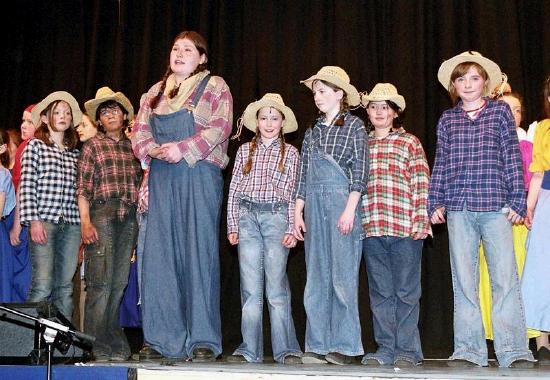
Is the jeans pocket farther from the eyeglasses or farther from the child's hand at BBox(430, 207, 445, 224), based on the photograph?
the child's hand at BBox(430, 207, 445, 224)

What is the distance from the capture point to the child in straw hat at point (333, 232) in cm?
414

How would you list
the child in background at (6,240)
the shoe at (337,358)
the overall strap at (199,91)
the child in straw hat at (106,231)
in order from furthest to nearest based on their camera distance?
A: 1. the child in background at (6,240)
2. the child in straw hat at (106,231)
3. the overall strap at (199,91)
4. the shoe at (337,358)

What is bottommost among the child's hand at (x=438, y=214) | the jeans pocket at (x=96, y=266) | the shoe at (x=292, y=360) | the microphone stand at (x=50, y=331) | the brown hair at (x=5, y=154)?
the shoe at (x=292, y=360)

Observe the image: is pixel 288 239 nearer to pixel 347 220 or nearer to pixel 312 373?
pixel 347 220

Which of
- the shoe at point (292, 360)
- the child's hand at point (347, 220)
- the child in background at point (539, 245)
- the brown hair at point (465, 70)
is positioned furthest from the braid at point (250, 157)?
the child in background at point (539, 245)

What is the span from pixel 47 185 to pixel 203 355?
5.08 ft

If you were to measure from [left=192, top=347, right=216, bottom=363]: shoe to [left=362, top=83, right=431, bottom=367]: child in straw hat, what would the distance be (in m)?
0.83

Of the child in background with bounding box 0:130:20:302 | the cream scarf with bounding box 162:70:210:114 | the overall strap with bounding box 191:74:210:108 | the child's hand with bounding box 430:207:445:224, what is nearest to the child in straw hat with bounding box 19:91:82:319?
the child in background with bounding box 0:130:20:302

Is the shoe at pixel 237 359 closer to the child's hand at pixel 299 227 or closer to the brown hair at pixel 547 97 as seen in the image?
the child's hand at pixel 299 227

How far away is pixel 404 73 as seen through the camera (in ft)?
18.2

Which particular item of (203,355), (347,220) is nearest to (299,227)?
(347,220)

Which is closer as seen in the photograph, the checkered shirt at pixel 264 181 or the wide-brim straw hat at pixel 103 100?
the checkered shirt at pixel 264 181

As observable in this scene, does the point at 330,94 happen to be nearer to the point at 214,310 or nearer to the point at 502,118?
the point at 502,118

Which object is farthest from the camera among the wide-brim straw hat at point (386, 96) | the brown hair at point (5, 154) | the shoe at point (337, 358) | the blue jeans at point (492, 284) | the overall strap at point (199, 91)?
the brown hair at point (5, 154)
